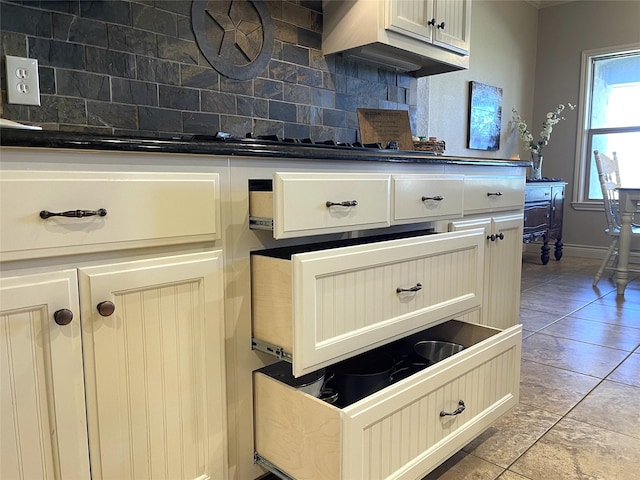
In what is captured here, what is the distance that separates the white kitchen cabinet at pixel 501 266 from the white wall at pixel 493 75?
878 mm

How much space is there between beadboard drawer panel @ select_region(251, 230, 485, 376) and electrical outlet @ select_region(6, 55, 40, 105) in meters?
0.74

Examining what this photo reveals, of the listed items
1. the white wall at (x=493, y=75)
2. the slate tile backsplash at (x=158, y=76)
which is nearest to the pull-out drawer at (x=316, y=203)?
the slate tile backsplash at (x=158, y=76)

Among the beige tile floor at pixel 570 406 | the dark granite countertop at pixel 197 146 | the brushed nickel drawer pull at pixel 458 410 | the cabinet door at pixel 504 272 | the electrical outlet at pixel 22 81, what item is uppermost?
the electrical outlet at pixel 22 81

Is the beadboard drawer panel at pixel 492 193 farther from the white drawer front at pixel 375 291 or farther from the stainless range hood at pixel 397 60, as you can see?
the stainless range hood at pixel 397 60

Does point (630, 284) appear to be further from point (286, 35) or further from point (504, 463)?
point (286, 35)

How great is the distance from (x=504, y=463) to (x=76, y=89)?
162cm

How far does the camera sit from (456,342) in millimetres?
1608

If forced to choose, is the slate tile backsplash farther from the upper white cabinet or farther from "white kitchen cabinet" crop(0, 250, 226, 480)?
"white kitchen cabinet" crop(0, 250, 226, 480)

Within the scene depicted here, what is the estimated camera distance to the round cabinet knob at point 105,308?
0.86 m

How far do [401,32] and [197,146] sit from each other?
4.12ft

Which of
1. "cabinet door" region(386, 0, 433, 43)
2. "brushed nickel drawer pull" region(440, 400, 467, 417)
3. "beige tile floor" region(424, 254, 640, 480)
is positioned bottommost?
"beige tile floor" region(424, 254, 640, 480)

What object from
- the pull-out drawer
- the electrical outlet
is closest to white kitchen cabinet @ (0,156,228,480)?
A: the pull-out drawer

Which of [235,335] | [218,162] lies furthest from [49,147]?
[235,335]

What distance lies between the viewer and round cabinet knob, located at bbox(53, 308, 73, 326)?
82cm
